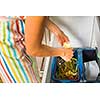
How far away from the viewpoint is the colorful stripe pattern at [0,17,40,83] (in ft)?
4.11

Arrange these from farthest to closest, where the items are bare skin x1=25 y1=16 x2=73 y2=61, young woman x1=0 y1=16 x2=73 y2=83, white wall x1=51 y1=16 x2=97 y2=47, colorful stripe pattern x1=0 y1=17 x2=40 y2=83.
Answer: white wall x1=51 y1=16 x2=97 y2=47 → colorful stripe pattern x1=0 y1=17 x2=40 y2=83 → young woman x1=0 y1=16 x2=73 y2=83 → bare skin x1=25 y1=16 x2=73 y2=61

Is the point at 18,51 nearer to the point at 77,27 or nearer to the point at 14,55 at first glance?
the point at 14,55

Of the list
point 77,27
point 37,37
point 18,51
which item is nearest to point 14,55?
point 18,51

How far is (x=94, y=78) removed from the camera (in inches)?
80.4

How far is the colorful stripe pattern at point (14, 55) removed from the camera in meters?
1.25

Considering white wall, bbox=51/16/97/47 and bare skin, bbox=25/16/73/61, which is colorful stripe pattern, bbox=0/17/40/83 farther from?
white wall, bbox=51/16/97/47

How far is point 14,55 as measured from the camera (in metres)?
1.30

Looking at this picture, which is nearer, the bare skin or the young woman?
the bare skin

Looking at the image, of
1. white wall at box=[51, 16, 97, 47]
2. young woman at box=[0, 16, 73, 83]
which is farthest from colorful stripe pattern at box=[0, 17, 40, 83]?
white wall at box=[51, 16, 97, 47]

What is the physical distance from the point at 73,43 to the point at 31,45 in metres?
1.52

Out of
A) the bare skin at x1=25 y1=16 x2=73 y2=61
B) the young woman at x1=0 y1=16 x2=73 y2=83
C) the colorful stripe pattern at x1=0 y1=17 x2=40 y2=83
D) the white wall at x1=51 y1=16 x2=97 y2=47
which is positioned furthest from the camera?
the white wall at x1=51 y1=16 x2=97 y2=47

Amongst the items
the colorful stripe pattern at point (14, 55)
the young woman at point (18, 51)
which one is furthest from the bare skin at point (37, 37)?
the colorful stripe pattern at point (14, 55)
